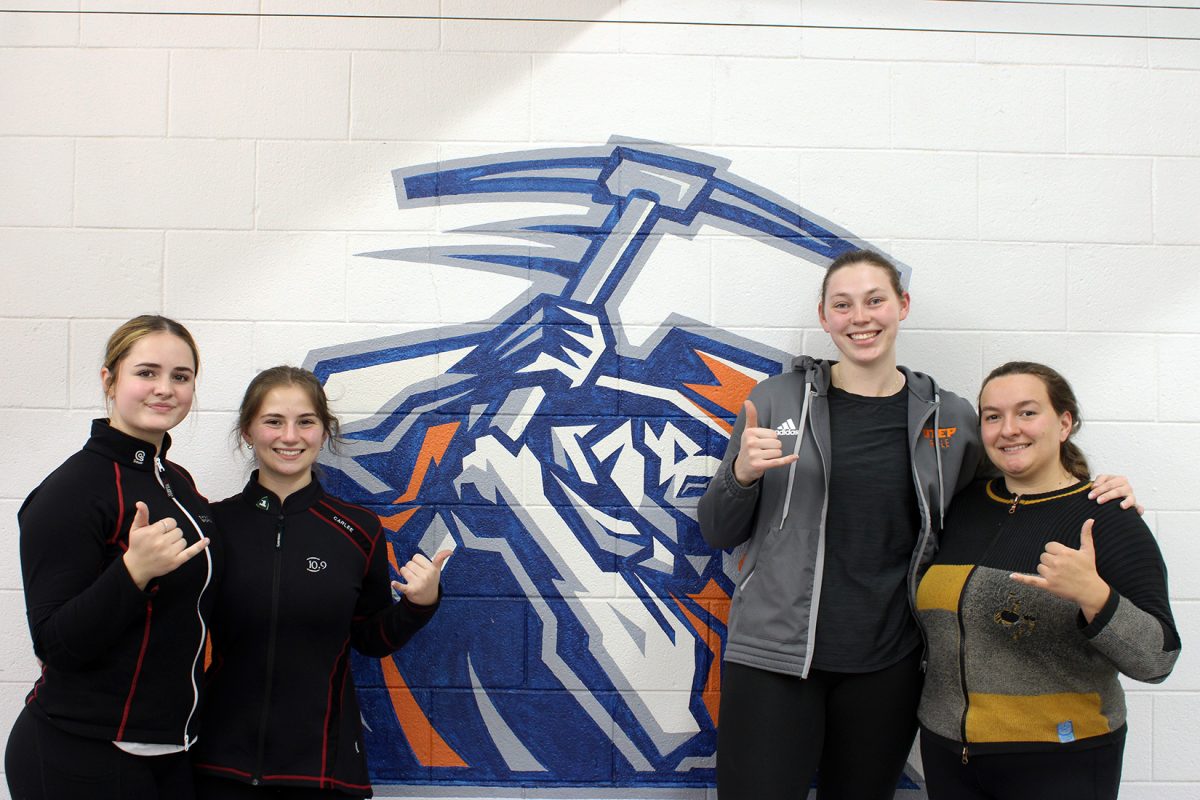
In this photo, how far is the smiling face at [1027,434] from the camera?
176 cm

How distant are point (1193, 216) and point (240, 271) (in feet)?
8.80

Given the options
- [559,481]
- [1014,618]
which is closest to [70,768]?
[559,481]

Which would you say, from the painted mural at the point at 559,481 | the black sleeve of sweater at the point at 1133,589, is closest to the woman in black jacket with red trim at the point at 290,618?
the painted mural at the point at 559,481

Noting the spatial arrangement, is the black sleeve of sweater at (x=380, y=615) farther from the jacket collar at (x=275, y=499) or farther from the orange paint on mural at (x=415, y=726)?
the orange paint on mural at (x=415, y=726)

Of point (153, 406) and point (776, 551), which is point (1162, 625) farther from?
point (153, 406)

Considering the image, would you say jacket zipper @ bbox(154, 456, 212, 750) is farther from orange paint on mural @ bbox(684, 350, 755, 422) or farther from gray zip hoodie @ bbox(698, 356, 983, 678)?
orange paint on mural @ bbox(684, 350, 755, 422)

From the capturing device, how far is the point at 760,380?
2293 millimetres

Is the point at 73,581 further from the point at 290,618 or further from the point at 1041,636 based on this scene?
the point at 1041,636

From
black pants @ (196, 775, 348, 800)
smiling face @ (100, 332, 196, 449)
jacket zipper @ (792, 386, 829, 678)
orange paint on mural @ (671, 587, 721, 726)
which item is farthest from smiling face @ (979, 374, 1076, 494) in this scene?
smiling face @ (100, 332, 196, 449)

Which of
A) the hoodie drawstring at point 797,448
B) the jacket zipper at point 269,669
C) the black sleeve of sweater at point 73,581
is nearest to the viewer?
the black sleeve of sweater at point 73,581

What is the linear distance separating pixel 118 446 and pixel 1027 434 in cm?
188

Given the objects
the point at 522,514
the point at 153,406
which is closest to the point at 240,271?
the point at 153,406

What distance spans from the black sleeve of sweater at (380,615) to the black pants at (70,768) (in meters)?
0.49

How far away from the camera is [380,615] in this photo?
1.92 metres
